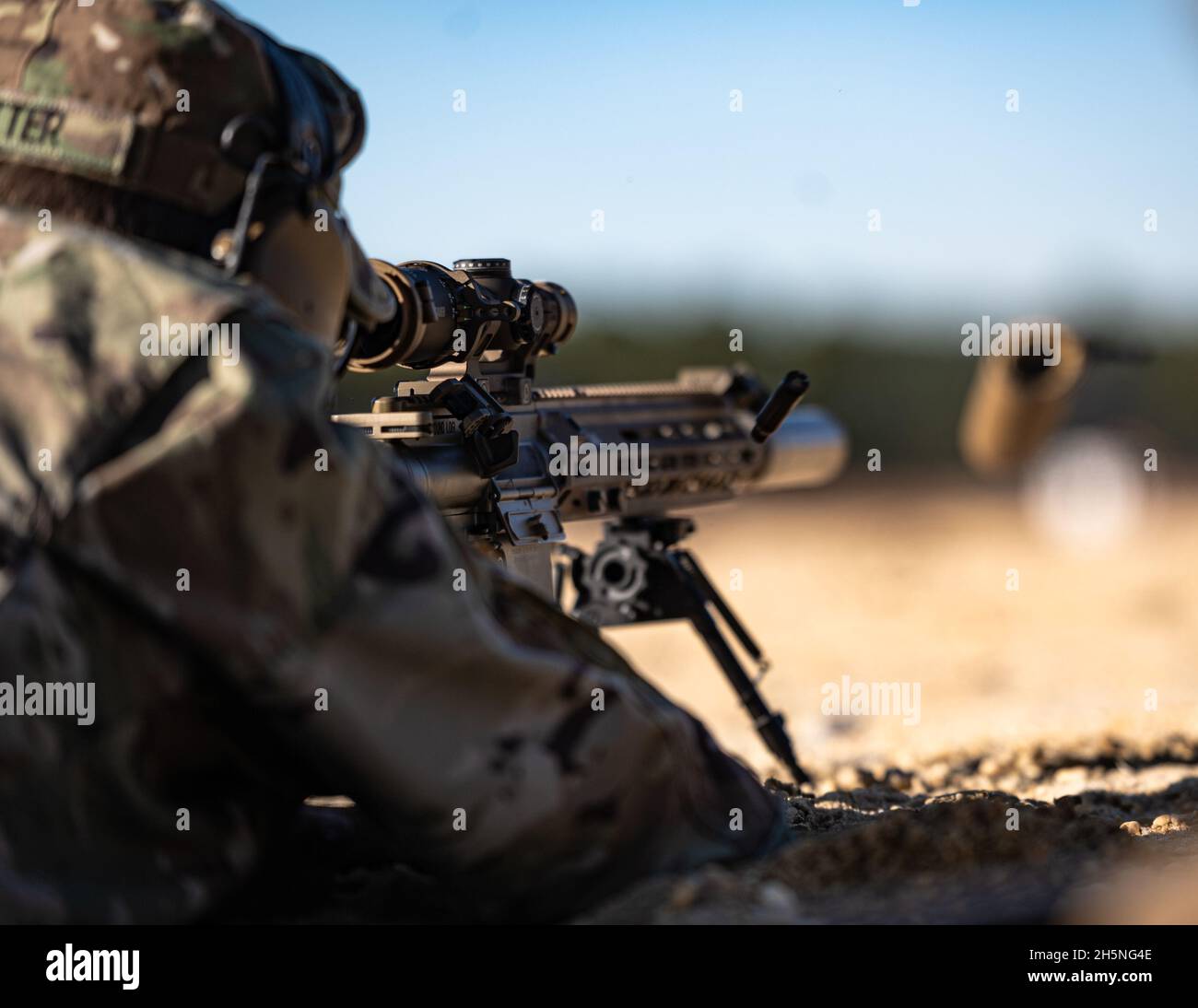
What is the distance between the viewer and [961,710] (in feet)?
28.5

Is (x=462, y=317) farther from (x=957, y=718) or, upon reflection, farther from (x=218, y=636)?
(x=957, y=718)

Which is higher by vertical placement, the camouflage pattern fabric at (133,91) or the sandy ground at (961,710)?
the camouflage pattern fabric at (133,91)

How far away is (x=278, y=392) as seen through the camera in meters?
2.53

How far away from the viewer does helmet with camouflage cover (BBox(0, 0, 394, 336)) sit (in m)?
2.87

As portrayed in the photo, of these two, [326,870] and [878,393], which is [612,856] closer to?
[326,870]

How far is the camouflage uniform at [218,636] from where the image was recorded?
8.19ft
